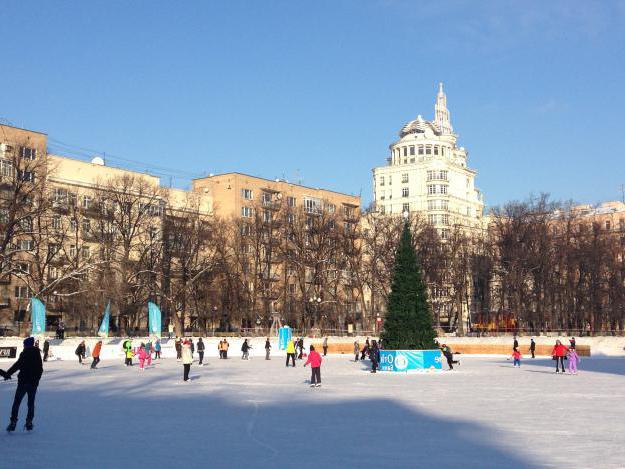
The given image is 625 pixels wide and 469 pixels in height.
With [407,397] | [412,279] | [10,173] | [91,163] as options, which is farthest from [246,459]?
[91,163]

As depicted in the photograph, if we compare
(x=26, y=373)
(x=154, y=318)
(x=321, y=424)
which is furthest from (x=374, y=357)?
(x=26, y=373)

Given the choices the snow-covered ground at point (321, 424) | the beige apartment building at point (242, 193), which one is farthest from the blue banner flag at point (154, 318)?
the beige apartment building at point (242, 193)

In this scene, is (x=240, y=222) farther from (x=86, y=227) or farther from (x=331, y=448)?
(x=331, y=448)

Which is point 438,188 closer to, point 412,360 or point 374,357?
point 412,360

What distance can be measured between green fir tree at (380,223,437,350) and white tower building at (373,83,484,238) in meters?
83.2

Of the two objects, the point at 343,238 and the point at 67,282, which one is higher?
the point at 343,238

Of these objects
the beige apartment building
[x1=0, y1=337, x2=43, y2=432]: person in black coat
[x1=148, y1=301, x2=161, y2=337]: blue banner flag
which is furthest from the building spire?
[x1=0, y1=337, x2=43, y2=432]: person in black coat

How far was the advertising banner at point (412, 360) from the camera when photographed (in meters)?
38.3

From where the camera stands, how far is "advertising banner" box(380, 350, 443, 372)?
38.3 meters

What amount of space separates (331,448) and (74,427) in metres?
6.02

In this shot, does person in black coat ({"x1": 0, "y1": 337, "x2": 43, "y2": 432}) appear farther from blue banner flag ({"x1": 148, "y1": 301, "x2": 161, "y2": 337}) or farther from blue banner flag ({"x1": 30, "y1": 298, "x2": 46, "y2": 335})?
blue banner flag ({"x1": 148, "y1": 301, "x2": 161, "y2": 337})

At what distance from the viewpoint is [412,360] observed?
126 feet

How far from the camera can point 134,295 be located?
65.2 meters

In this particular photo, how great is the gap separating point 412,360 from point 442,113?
126150 millimetres
